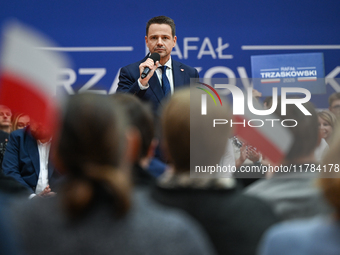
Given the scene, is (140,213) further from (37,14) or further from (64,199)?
(37,14)

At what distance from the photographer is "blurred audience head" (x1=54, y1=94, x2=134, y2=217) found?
3.47 feet

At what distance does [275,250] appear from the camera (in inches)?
41.5

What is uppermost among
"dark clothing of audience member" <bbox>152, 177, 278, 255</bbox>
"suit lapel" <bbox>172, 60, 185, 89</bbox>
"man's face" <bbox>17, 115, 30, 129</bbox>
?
"suit lapel" <bbox>172, 60, 185, 89</bbox>

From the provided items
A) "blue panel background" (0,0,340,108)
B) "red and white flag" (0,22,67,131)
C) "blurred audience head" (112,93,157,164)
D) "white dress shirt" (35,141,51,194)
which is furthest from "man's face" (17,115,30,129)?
"blurred audience head" (112,93,157,164)

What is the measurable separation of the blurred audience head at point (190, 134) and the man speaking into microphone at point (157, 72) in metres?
1.34

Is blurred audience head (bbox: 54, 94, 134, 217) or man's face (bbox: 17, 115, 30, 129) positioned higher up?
man's face (bbox: 17, 115, 30, 129)

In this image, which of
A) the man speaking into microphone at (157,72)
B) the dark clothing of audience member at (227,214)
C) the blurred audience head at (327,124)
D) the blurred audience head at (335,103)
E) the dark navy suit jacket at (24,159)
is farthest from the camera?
the dark navy suit jacket at (24,159)

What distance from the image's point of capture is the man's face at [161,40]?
321 centimetres

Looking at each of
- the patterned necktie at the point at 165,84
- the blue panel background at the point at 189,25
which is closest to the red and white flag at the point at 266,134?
the patterned necktie at the point at 165,84

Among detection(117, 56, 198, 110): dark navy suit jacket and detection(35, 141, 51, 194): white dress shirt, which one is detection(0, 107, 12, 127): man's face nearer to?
detection(35, 141, 51, 194): white dress shirt

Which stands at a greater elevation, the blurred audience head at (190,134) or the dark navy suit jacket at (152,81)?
the dark navy suit jacket at (152,81)

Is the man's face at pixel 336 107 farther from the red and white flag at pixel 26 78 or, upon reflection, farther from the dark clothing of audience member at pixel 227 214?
the red and white flag at pixel 26 78

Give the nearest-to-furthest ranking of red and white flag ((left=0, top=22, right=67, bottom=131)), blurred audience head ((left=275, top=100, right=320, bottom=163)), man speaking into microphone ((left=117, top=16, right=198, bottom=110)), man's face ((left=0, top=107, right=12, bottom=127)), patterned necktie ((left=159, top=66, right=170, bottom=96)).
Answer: blurred audience head ((left=275, top=100, right=320, bottom=163))
red and white flag ((left=0, top=22, right=67, bottom=131))
man speaking into microphone ((left=117, top=16, right=198, bottom=110))
patterned necktie ((left=159, top=66, right=170, bottom=96))
man's face ((left=0, top=107, right=12, bottom=127))

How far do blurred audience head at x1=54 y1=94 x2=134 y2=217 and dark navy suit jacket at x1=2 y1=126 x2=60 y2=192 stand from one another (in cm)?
235
